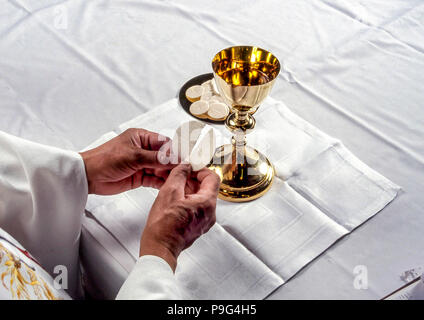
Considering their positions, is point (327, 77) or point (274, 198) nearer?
point (274, 198)

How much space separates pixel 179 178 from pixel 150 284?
0.16 meters

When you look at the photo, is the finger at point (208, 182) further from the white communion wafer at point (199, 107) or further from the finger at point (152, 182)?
the white communion wafer at point (199, 107)

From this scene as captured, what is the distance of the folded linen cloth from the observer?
24.8 inches

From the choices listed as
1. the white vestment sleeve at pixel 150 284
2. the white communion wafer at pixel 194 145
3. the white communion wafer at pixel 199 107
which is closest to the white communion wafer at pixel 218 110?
the white communion wafer at pixel 199 107

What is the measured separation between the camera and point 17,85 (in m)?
0.98

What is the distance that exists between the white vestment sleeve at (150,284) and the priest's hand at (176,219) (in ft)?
0.08

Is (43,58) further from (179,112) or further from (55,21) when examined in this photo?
(179,112)

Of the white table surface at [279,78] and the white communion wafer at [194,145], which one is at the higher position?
the white communion wafer at [194,145]

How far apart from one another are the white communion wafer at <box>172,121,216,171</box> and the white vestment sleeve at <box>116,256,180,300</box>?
17 centimetres

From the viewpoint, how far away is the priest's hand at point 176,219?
0.60 m

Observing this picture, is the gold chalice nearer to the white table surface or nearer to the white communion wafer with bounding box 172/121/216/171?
the white communion wafer with bounding box 172/121/216/171

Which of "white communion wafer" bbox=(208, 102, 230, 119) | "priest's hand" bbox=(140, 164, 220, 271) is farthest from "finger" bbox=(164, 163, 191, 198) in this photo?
"white communion wafer" bbox=(208, 102, 230, 119)
